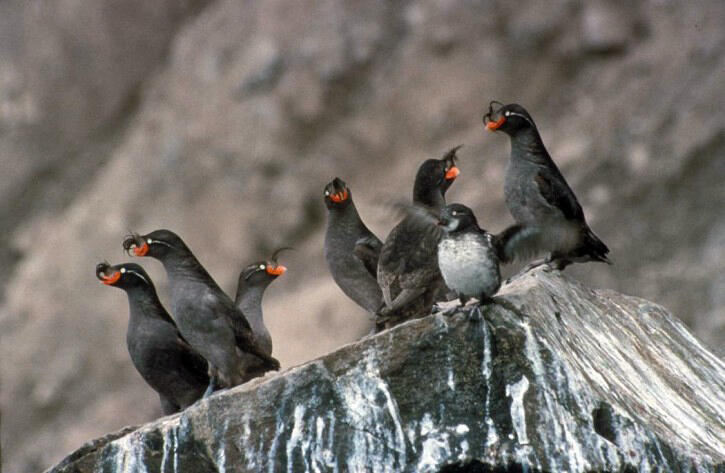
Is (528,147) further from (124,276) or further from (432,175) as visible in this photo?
(124,276)

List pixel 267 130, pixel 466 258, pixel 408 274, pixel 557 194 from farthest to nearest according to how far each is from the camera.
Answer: pixel 267 130, pixel 557 194, pixel 408 274, pixel 466 258

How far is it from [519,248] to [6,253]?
892 inches

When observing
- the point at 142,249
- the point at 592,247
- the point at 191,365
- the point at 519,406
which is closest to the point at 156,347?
the point at 191,365

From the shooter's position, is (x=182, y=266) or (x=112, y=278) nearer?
(x=182, y=266)

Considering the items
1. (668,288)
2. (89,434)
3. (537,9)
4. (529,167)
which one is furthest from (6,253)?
→ (529,167)

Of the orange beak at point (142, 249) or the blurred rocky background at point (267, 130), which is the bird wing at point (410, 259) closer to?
the orange beak at point (142, 249)

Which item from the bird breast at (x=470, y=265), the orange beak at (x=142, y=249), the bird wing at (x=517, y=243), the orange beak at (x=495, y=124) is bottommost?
the bird breast at (x=470, y=265)

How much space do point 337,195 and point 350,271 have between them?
1.94ft

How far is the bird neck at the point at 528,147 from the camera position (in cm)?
1226

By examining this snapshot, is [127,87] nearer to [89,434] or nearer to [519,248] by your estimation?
[89,434]

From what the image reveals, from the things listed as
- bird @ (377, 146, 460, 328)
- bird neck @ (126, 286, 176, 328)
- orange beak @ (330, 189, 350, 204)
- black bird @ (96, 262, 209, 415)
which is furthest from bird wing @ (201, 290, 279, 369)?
orange beak @ (330, 189, 350, 204)

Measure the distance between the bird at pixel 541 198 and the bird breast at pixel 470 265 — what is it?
1.38 meters

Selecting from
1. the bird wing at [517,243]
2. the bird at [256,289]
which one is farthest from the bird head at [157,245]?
the bird wing at [517,243]

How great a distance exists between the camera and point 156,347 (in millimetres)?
11945
